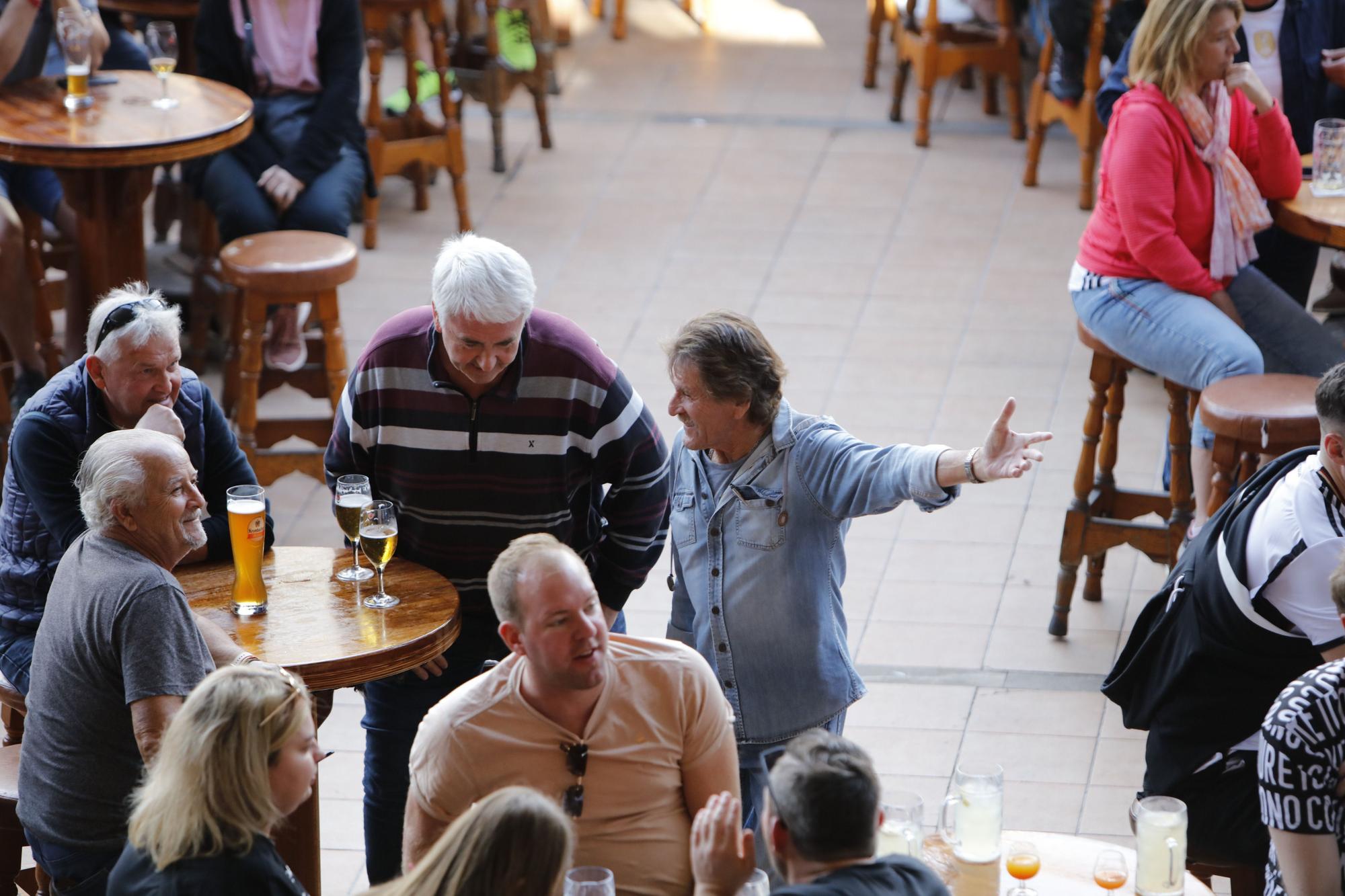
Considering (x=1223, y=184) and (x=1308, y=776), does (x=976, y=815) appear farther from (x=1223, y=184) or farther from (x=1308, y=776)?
(x=1223, y=184)

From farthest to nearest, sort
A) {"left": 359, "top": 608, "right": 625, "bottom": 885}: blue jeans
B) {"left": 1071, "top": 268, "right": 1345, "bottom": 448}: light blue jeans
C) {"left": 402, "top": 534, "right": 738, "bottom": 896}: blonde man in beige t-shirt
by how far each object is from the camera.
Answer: {"left": 1071, "top": 268, "right": 1345, "bottom": 448}: light blue jeans < {"left": 359, "top": 608, "right": 625, "bottom": 885}: blue jeans < {"left": 402, "top": 534, "right": 738, "bottom": 896}: blonde man in beige t-shirt

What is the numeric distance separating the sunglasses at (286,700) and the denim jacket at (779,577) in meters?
0.90

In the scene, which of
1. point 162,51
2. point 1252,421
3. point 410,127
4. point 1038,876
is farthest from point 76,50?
point 1038,876

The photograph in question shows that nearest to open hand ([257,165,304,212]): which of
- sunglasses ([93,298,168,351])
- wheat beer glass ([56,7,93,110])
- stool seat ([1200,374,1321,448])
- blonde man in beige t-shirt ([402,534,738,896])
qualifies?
wheat beer glass ([56,7,93,110])

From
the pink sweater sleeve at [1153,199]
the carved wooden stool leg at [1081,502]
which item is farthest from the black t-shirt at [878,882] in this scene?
the pink sweater sleeve at [1153,199]

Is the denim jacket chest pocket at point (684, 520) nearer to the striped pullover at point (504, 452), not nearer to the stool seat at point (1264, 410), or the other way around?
the striped pullover at point (504, 452)

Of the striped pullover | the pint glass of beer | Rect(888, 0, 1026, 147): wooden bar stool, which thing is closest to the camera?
the pint glass of beer

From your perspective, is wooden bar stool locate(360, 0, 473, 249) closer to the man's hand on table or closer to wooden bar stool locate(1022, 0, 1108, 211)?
wooden bar stool locate(1022, 0, 1108, 211)

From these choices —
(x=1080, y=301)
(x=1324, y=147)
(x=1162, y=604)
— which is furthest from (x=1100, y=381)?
(x=1162, y=604)

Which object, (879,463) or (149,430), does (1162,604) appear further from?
(149,430)

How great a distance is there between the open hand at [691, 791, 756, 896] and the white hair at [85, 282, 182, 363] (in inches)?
60.5

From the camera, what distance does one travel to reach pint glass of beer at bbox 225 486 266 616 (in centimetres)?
320

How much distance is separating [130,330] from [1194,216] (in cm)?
275

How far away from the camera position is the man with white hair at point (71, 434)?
329 centimetres
